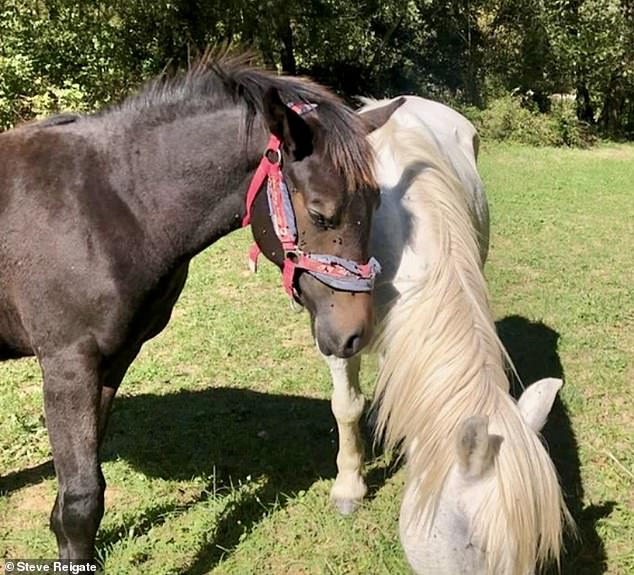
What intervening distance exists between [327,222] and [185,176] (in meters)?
0.53

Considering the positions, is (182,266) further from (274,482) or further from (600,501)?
(600,501)

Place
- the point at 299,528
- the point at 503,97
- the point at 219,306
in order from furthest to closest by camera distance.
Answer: the point at 503,97, the point at 219,306, the point at 299,528

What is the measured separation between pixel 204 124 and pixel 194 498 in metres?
1.78

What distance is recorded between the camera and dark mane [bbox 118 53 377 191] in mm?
2209

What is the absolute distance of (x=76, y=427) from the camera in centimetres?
235

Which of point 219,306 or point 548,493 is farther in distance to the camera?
point 219,306

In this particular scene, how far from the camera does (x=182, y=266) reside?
8.65 feet

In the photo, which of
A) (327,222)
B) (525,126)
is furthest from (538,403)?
(525,126)

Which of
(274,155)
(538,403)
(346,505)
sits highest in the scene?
(274,155)

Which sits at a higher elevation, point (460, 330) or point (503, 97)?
point (460, 330)

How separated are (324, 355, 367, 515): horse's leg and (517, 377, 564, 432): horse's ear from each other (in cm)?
105

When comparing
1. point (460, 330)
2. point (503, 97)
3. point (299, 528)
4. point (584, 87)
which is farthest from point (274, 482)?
point (584, 87)

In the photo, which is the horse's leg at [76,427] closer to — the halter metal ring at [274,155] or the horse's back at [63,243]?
the horse's back at [63,243]

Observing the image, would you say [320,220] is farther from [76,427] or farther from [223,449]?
[223,449]
